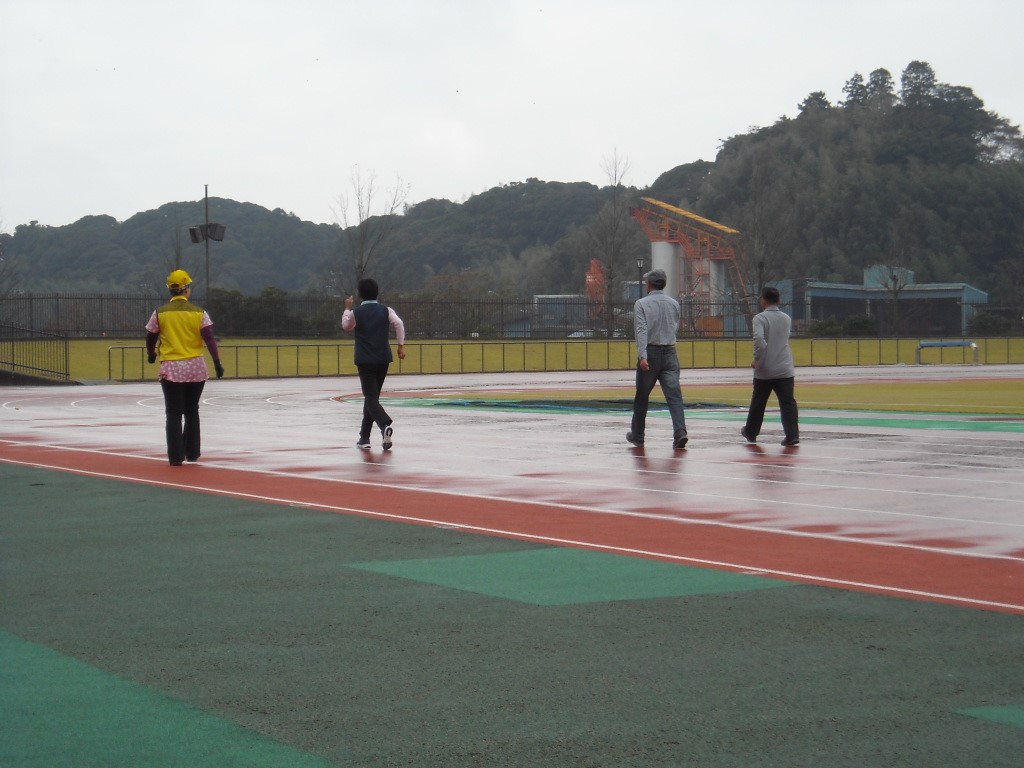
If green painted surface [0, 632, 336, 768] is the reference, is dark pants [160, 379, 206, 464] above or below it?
above

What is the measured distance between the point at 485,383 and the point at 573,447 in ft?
70.0

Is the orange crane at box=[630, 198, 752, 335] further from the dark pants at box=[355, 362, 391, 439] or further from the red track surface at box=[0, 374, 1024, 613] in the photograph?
the dark pants at box=[355, 362, 391, 439]

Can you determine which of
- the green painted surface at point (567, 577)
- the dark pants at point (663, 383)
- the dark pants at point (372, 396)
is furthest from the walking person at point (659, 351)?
the green painted surface at point (567, 577)

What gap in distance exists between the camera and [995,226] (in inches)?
4296

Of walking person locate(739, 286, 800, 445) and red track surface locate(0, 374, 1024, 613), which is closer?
red track surface locate(0, 374, 1024, 613)

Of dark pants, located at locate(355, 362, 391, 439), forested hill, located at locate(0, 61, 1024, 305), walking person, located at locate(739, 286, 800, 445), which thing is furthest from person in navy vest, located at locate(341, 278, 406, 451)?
forested hill, located at locate(0, 61, 1024, 305)

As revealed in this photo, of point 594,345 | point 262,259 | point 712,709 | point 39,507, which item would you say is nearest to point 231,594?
point 712,709

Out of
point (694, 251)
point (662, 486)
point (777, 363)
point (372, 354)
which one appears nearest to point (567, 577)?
point (662, 486)

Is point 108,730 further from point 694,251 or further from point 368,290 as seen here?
point 694,251

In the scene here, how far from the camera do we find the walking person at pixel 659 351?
1402cm

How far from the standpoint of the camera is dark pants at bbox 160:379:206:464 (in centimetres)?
1262

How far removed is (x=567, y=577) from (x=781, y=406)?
27.1 ft

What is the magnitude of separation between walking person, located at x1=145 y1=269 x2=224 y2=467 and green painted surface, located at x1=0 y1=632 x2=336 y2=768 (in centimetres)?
792

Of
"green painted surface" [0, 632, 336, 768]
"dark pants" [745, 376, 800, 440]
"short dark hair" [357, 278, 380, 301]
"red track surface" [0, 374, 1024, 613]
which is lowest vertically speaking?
"red track surface" [0, 374, 1024, 613]
